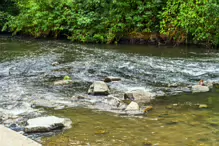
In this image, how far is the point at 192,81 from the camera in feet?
A: 25.3

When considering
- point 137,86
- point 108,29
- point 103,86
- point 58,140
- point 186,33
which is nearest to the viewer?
point 58,140

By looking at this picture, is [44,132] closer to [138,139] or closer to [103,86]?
[138,139]

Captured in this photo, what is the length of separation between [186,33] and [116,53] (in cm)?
Answer: 406

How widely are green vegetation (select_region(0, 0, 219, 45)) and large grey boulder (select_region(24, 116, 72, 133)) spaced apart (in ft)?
32.1

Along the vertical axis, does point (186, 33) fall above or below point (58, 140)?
above

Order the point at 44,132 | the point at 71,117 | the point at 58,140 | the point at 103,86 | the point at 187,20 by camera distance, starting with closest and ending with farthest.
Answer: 1. the point at 58,140
2. the point at 44,132
3. the point at 71,117
4. the point at 103,86
5. the point at 187,20

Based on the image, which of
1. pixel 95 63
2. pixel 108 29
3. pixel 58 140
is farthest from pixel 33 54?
pixel 58 140

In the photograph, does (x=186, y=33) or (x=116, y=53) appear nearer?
(x=116, y=53)

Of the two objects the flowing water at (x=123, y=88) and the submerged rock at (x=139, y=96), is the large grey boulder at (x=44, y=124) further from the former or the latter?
the submerged rock at (x=139, y=96)

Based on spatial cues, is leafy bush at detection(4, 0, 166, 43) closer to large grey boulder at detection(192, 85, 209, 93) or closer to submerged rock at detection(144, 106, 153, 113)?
large grey boulder at detection(192, 85, 209, 93)

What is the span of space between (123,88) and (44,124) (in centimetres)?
305

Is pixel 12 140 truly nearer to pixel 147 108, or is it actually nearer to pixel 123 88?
pixel 147 108

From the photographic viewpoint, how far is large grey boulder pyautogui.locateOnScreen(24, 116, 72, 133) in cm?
425

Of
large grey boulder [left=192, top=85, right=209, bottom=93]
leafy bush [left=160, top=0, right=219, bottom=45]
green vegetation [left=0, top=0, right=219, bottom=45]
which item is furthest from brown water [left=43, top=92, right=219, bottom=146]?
green vegetation [left=0, top=0, right=219, bottom=45]
